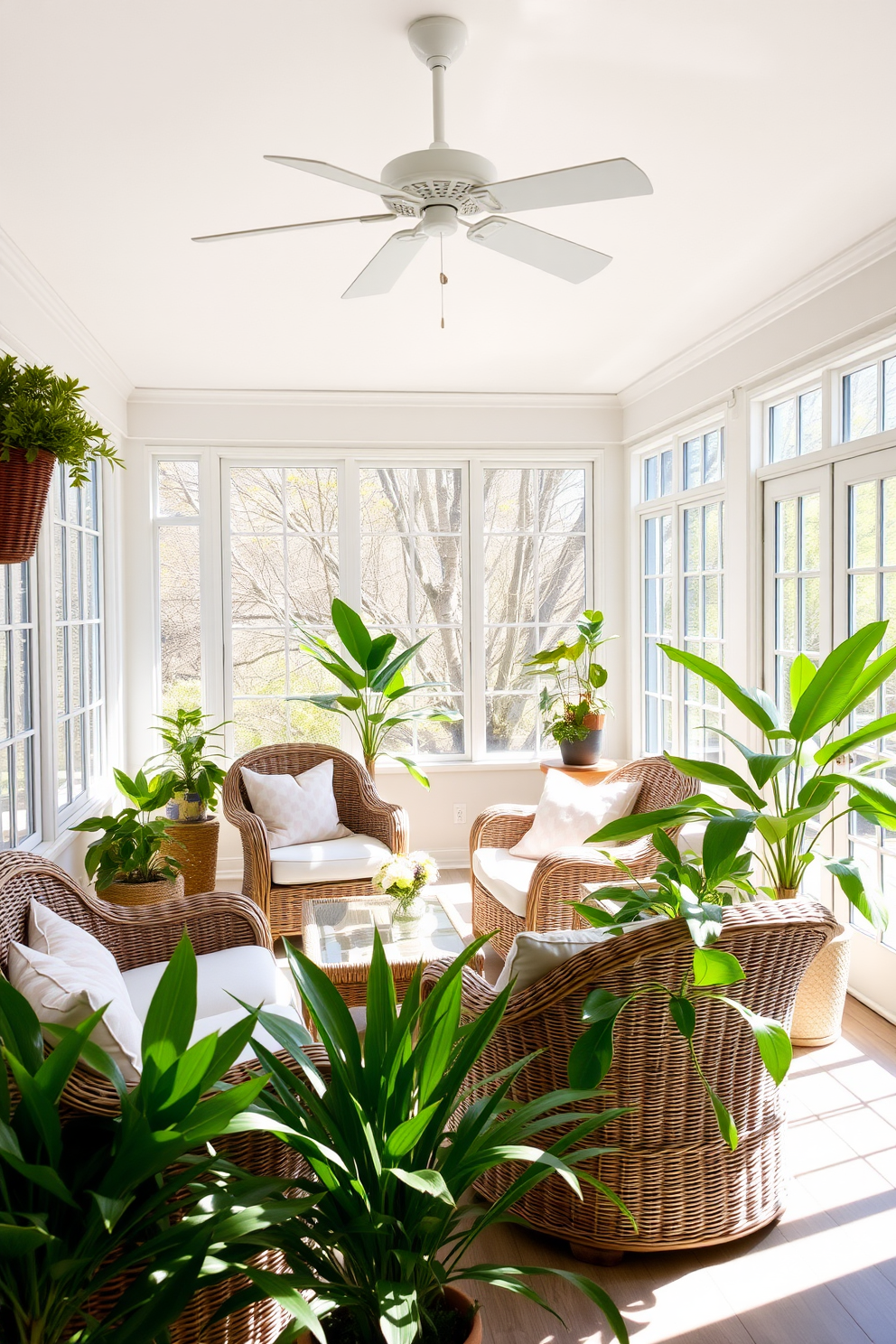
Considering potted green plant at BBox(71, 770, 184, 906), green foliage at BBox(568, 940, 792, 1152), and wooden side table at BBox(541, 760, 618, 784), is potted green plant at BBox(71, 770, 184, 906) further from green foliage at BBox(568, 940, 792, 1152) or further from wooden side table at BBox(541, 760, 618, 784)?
green foliage at BBox(568, 940, 792, 1152)

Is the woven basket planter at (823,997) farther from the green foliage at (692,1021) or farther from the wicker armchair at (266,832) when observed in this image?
the wicker armchair at (266,832)

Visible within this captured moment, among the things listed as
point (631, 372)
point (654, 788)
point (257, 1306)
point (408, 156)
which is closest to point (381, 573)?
point (631, 372)

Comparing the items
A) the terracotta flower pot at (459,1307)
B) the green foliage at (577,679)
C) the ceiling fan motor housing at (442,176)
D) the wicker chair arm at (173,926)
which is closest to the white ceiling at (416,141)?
the ceiling fan motor housing at (442,176)

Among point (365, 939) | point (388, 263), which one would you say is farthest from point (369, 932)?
point (388, 263)

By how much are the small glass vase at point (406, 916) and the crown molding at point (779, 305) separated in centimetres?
270

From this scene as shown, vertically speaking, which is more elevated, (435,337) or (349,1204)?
(435,337)

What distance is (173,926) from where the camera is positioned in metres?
2.93

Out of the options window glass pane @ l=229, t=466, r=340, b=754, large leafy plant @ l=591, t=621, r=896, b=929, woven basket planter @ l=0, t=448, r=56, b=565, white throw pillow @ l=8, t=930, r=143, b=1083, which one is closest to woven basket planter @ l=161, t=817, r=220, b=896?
window glass pane @ l=229, t=466, r=340, b=754

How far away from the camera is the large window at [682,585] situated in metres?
4.85

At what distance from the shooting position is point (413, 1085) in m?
1.60

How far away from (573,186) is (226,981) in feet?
7.17

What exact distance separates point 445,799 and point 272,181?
12.3 ft

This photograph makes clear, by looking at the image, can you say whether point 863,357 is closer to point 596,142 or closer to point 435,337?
point 596,142

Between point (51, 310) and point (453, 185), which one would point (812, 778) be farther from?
point (51, 310)
